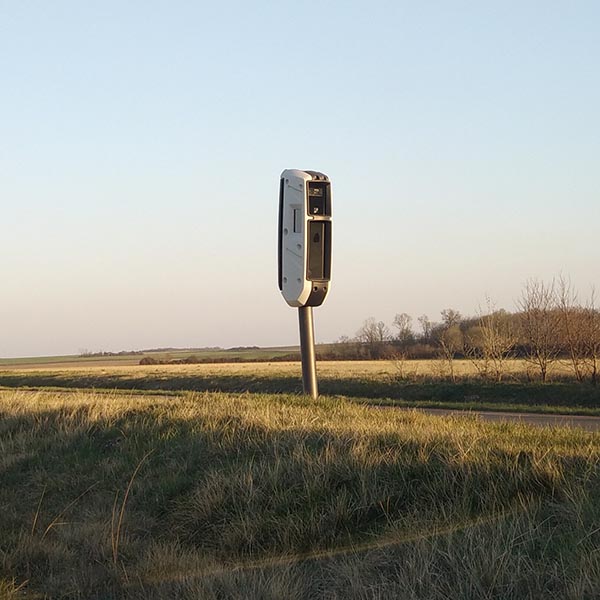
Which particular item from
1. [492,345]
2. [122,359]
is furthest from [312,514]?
[122,359]

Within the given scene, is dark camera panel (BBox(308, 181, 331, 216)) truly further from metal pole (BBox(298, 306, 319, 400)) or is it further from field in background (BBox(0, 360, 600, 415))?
field in background (BBox(0, 360, 600, 415))

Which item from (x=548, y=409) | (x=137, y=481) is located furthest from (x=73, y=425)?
(x=548, y=409)

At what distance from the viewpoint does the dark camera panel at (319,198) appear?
1180 cm

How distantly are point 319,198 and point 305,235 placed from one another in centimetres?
66

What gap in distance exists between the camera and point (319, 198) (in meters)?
11.9

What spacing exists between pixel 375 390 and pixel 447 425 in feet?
79.1

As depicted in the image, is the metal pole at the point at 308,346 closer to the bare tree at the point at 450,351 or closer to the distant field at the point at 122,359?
the bare tree at the point at 450,351

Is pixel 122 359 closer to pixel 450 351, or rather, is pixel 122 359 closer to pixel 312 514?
pixel 450 351

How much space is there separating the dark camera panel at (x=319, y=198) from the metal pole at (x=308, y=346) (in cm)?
159

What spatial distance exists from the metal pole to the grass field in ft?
11.3

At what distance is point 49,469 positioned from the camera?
9.22 meters

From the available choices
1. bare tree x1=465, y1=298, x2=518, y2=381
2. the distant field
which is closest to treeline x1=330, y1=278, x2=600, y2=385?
bare tree x1=465, y1=298, x2=518, y2=381

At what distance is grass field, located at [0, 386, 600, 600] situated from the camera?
15.8 ft

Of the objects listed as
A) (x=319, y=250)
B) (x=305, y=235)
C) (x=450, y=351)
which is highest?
(x=305, y=235)
